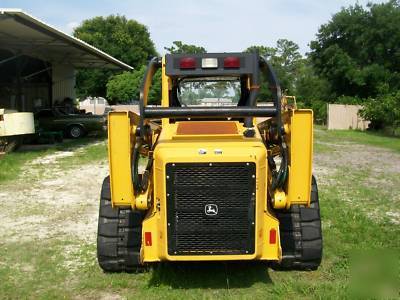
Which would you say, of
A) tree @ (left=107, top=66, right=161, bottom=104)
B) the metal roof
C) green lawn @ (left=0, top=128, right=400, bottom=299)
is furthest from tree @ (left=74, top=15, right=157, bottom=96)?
green lawn @ (left=0, top=128, right=400, bottom=299)

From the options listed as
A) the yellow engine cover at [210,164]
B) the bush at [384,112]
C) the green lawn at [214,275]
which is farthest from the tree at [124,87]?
the yellow engine cover at [210,164]

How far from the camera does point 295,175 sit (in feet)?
15.8

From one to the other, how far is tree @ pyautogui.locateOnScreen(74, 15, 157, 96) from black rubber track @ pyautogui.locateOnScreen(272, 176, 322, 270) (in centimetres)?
4604

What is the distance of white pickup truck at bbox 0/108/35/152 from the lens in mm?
15227

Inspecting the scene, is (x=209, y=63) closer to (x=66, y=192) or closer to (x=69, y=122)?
(x=66, y=192)

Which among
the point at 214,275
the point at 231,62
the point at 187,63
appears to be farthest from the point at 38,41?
the point at 214,275

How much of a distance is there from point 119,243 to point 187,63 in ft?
6.61

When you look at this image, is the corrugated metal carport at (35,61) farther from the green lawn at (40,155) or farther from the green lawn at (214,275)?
the green lawn at (214,275)

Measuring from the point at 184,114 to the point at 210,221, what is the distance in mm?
1064

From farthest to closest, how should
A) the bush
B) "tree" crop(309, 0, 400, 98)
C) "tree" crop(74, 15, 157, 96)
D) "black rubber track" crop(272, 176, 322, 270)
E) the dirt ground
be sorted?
"tree" crop(74, 15, 157, 96) → "tree" crop(309, 0, 400, 98) → the bush → the dirt ground → "black rubber track" crop(272, 176, 322, 270)

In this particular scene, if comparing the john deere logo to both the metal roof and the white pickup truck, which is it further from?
the white pickup truck

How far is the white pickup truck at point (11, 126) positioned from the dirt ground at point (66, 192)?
1097 millimetres

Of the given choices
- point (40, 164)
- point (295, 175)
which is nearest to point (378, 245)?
point (295, 175)

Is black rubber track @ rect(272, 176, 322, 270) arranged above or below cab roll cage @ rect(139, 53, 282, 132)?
below
